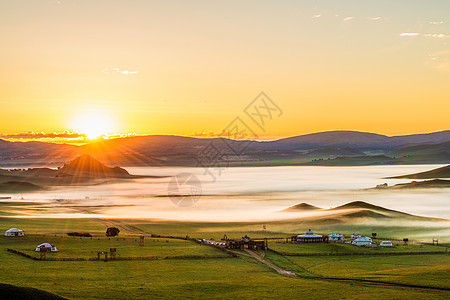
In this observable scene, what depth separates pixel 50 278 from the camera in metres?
59.3

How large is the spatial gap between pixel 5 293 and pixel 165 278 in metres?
24.9

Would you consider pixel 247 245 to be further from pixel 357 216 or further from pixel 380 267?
pixel 357 216

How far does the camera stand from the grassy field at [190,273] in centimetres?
5491

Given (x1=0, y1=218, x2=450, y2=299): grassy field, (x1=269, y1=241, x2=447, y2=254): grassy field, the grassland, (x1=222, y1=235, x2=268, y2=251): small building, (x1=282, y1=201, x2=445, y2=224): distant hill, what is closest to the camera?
(x1=0, y1=218, x2=450, y2=299): grassy field

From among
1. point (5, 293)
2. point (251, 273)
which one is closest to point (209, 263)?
point (251, 273)

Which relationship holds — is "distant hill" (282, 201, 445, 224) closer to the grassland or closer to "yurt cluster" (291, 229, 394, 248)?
"yurt cluster" (291, 229, 394, 248)

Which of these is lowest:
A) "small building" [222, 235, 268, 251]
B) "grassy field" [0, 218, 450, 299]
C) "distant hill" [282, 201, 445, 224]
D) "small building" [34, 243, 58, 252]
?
"grassy field" [0, 218, 450, 299]

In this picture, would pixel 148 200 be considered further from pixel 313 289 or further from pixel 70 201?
pixel 313 289

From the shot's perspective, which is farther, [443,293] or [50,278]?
[50,278]

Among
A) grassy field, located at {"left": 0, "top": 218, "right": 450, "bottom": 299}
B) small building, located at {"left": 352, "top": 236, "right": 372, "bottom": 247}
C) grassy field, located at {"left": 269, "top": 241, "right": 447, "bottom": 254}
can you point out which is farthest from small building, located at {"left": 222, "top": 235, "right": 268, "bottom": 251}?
small building, located at {"left": 352, "top": 236, "right": 372, "bottom": 247}

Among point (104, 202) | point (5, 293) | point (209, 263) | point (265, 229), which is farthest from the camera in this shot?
point (104, 202)

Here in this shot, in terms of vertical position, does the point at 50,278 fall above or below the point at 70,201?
below

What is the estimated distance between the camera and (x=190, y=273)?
66.1 m

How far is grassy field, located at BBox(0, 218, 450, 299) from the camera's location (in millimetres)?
54906
